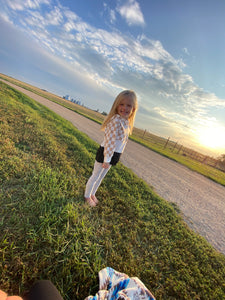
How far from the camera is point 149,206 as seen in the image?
11.6 feet

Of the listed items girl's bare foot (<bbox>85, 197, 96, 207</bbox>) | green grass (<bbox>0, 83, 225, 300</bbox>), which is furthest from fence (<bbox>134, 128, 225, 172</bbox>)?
girl's bare foot (<bbox>85, 197, 96, 207</bbox>)

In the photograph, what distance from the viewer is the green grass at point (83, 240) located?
148cm

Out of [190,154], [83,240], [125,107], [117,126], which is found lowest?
[83,240]

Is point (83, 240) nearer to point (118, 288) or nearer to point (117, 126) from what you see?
point (118, 288)

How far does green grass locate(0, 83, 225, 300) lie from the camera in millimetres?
1479

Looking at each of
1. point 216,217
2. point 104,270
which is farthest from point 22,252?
point 216,217

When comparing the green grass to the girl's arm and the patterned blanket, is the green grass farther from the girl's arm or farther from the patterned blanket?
the girl's arm

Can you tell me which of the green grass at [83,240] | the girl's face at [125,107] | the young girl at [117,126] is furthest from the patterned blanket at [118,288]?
the girl's face at [125,107]

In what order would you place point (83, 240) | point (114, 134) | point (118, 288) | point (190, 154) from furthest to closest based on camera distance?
1. point (190, 154)
2. point (114, 134)
3. point (83, 240)
4. point (118, 288)

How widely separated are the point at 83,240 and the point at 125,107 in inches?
83.6

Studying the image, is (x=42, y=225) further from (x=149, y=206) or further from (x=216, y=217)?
(x=216, y=217)

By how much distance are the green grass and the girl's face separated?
1815mm

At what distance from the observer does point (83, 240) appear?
1866mm

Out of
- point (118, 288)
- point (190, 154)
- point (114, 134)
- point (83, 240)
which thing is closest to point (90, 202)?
point (83, 240)
